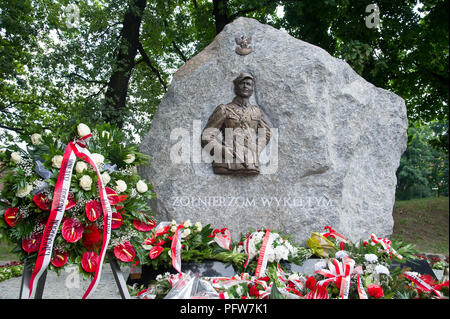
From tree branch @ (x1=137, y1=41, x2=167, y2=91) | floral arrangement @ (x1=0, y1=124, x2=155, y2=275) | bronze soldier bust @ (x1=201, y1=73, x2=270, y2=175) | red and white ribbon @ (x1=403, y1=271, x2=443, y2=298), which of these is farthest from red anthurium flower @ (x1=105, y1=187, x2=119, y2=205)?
tree branch @ (x1=137, y1=41, x2=167, y2=91)

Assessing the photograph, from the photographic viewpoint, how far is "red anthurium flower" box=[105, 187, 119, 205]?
3.13 meters

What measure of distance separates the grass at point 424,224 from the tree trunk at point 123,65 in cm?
821

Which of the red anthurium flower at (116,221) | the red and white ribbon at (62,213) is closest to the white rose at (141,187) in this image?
the red anthurium flower at (116,221)

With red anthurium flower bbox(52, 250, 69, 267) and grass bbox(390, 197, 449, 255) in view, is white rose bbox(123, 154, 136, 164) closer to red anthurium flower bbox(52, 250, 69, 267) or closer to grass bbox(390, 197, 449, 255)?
red anthurium flower bbox(52, 250, 69, 267)

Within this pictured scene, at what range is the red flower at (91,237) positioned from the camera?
3133 millimetres

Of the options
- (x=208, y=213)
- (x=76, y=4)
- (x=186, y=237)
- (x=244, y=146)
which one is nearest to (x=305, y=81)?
(x=244, y=146)

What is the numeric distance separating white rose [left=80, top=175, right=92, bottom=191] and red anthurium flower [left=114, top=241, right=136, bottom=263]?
23.3 inches

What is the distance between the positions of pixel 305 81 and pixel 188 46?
7611 mm

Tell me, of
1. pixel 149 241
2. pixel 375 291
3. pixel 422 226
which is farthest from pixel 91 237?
pixel 422 226

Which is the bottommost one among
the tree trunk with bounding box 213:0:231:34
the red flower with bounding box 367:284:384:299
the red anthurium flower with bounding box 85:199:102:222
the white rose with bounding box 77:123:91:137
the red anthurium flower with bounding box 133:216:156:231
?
the red flower with bounding box 367:284:384:299

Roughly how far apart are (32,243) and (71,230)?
1.02 ft

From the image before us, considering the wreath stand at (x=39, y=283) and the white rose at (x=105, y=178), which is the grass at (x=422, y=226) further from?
the white rose at (x=105, y=178)

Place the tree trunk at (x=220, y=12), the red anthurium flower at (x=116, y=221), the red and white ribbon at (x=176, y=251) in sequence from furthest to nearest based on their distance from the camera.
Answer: the tree trunk at (x=220, y=12) < the red and white ribbon at (x=176, y=251) < the red anthurium flower at (x=116, y=221)

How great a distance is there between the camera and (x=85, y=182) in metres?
3.02
